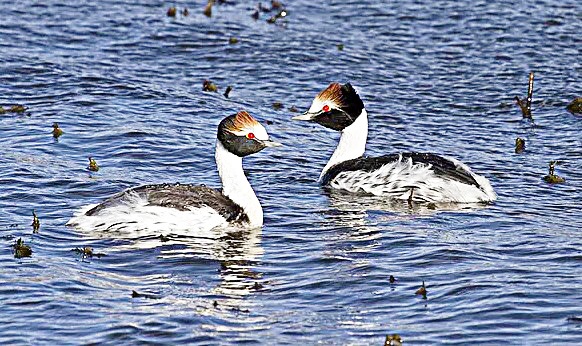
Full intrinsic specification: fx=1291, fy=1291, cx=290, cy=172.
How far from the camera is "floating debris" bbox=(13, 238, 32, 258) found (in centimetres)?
1040

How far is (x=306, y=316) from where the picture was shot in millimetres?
9180

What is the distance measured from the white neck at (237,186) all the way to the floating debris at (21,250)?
6.90 ft

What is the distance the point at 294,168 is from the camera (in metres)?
14.3

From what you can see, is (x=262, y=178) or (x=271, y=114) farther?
(x=271, y=114)

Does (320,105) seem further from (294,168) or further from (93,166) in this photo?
(93,166)

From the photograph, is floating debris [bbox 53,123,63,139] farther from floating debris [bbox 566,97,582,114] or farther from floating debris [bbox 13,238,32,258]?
floating debris [bbox 566,97,582,114]

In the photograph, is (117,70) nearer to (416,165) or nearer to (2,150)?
(2,150)

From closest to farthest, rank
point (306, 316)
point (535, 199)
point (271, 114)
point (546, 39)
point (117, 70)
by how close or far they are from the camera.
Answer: point (306, 316), point (535, 199), point (271, 114), point (117, 70), point (546, 39)

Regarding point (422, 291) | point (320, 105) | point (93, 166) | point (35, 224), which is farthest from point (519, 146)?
point (35, 224)

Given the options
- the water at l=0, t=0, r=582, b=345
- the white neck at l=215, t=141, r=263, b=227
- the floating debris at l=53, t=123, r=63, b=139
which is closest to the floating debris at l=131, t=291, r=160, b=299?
the water at l=0, t=0, r=582, b=345

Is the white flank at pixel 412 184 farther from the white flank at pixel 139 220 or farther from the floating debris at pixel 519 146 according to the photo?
the white flank at pixel 139 220

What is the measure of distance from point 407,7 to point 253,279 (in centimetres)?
1291

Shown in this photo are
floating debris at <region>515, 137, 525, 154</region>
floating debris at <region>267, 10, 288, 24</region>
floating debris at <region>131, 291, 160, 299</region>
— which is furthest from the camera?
floating debris at <region>267, 10, 288, 24</region>

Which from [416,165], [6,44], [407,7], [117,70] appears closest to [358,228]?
[416,165]
